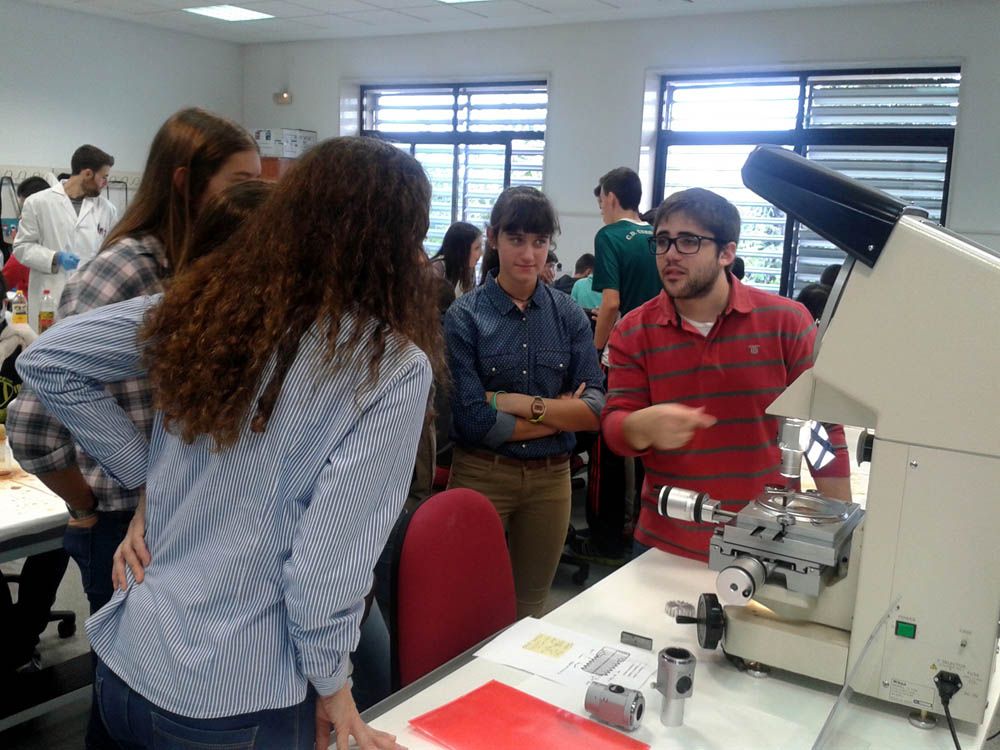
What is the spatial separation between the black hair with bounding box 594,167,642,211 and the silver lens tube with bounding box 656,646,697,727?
281cm

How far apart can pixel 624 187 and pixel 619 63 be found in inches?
139

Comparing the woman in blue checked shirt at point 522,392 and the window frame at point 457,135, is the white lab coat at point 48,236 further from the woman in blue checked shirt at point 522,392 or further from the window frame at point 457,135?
the woman in blue checked shirt at point 522,392

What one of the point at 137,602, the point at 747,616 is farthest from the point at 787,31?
the point at 137,602

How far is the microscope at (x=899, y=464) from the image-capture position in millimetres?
1110

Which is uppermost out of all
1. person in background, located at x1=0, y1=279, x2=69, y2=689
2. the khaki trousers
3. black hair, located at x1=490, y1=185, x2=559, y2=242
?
black hair, located at x1=490, y1=185, x2=559, y2=242

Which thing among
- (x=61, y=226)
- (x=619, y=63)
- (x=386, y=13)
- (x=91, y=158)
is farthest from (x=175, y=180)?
(x=386, y=13)

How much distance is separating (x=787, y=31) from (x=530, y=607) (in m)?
5.27

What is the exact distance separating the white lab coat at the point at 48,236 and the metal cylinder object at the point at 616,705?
5.30 metres

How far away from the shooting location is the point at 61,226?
5.81 m

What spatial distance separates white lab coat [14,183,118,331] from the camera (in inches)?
219

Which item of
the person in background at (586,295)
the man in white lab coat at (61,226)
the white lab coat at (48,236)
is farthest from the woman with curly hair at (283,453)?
the white lab coat at (48,236)

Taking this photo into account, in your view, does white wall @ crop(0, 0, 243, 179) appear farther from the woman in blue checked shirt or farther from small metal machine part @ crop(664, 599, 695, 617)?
small metal machine part @ crop(664, 599, 695, 617)

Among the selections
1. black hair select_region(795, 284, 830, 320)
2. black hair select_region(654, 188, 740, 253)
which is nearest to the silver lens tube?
black hair select_region(654, 188, 740, 253)

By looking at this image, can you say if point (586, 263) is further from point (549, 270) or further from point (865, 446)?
point (865, 446)
